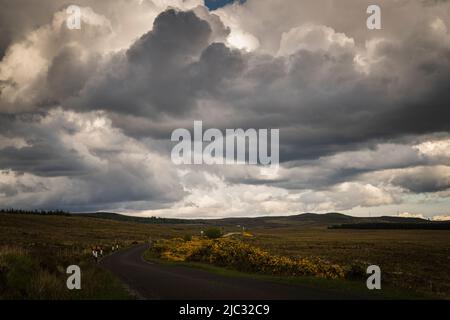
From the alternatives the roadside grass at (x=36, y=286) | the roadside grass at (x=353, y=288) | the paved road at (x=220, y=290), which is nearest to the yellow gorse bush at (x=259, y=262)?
the roadside grass at (x=353, y=288)

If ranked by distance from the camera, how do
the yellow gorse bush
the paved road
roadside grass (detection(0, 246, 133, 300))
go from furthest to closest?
the yellow gorse bush → the paved road → roadside grass (detection(0, 246, 133, 300))

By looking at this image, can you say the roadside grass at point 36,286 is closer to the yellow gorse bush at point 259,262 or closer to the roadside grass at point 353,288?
the roadside grass at point 353,288

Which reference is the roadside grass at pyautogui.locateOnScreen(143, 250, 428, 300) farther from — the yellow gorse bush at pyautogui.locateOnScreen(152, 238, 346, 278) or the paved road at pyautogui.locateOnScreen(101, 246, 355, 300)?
the yellow gorse bush at pyautogui.locateOnScreen(152, 238, 346, 278)

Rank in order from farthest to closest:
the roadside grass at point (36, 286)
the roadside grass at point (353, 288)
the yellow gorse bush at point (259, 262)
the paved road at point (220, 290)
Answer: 1. the yellow gorse bush at point (259, 262)
2. the roadside grass at point (353, 288)
3. the paved road at point (220, 290)
4. the roadside grass at point (36, 286)

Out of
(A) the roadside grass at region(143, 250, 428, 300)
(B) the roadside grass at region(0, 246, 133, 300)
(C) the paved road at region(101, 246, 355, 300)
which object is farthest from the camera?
(A) the roadside grass at region(143, 250, 428, 300)

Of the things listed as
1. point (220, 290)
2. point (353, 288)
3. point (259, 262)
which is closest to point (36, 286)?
point (220, 290)

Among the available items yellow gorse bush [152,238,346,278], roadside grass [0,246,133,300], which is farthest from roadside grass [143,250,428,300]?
roadside grass [0,246,133,300]

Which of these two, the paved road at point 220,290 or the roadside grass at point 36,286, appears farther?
the paved road at point 220,290

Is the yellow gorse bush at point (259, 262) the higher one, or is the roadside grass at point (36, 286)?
the roadside grass at point (36, 286)

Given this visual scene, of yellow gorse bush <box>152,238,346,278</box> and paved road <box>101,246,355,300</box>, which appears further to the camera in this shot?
yellow gorse bush <box>152,238,346,278</box>

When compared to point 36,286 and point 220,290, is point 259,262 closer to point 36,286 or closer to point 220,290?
point 220,290
